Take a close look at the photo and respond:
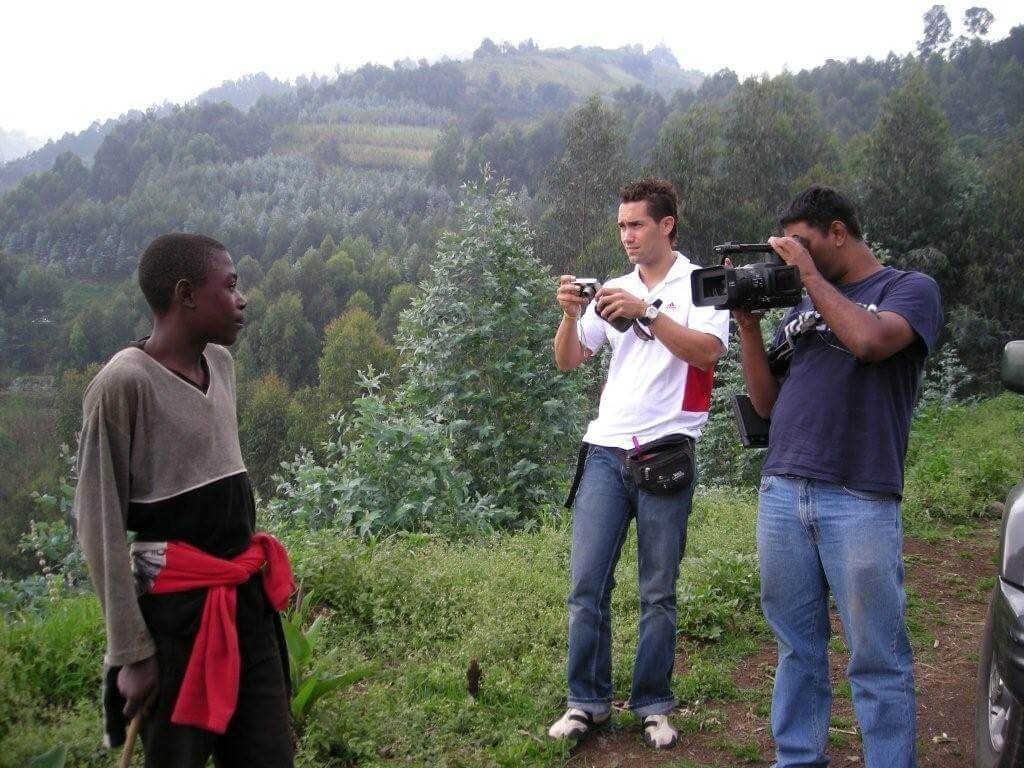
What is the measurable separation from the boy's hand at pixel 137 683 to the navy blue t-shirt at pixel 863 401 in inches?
70.8

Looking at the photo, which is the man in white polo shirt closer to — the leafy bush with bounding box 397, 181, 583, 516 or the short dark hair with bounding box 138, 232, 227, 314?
the short dark hair with bounding box 138, 232, 227, 314

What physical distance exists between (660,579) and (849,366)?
3.46 feet

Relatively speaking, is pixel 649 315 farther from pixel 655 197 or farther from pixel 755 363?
pixel 655 197

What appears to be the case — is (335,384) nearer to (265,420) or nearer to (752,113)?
(265,420)

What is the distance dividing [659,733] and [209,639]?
6.10 feet

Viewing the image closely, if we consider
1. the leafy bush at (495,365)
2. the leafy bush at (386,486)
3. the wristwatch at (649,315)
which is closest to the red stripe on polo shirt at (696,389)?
the wristwatch at (649,315)

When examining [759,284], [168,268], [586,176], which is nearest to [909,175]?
[586,176]

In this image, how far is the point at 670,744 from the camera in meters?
3.41

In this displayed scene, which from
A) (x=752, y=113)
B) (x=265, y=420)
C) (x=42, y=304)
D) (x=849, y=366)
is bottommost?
(x=265, y=420)

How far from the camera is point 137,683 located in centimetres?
211

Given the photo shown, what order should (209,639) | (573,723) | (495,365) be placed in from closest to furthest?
(209,639) → (573,723) → (495,365)

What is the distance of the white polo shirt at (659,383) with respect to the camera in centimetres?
325

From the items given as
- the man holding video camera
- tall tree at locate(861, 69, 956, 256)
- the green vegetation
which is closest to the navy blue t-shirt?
the man holding video camera

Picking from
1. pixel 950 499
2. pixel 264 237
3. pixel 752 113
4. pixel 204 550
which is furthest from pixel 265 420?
pixel 204 550
